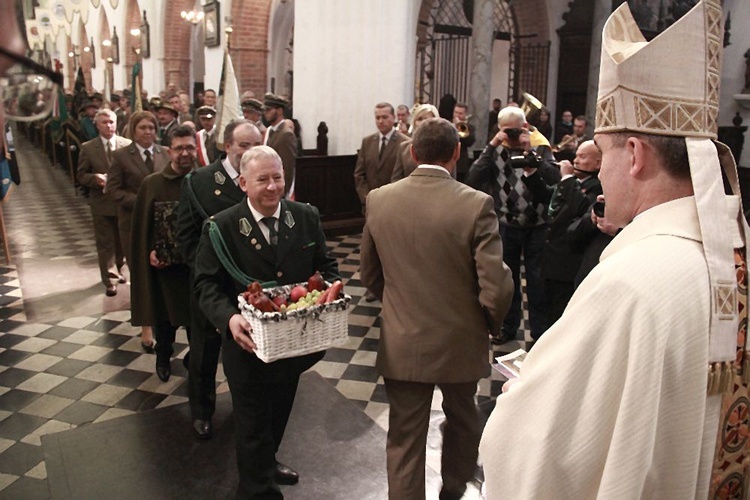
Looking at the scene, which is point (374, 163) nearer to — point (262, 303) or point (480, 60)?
point (480, 60)

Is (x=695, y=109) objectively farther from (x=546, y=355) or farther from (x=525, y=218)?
(x=525, y=218)

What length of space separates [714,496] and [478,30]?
8564 millimetres

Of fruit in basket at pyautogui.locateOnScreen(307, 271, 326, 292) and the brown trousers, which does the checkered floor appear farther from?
fruit in basket at pyautogui.locateOnScreen(307, 271, 326, 292)

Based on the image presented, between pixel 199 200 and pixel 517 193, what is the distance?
229 cm

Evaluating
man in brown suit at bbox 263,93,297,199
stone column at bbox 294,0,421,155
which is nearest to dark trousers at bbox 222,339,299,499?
man in brown suit at bbox 263,93,297,199

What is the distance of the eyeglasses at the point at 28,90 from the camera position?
1.02 m

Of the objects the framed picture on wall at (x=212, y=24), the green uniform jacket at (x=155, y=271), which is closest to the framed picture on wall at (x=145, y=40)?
the framed picture on wall at (x=212, y=24)

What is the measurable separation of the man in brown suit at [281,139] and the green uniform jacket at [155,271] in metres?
2.01

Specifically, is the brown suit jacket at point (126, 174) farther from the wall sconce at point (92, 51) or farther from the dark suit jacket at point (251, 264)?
the wall sconce at point (92, 51)

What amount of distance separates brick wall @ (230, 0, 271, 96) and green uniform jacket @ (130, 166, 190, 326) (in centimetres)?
936

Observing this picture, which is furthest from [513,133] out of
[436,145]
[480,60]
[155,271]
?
[480,60]

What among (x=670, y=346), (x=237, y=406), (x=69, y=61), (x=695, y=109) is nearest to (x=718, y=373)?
(x=670, y=346)

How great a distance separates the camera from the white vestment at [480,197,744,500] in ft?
3.69

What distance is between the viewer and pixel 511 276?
243cm
